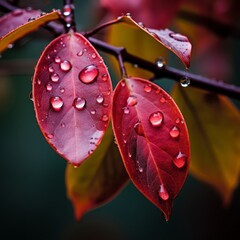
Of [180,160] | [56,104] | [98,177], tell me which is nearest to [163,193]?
[180,160]

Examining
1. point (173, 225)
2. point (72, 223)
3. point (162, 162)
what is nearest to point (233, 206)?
point (173, 225)

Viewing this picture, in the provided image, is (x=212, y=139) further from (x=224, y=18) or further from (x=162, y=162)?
(x=224, y=18)

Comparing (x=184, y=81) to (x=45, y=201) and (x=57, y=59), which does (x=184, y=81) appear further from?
(x=45, y=201)

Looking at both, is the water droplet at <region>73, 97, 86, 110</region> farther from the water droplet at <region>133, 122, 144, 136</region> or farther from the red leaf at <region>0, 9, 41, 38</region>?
the red leaf at <region>0, 9, 41, 38</region>

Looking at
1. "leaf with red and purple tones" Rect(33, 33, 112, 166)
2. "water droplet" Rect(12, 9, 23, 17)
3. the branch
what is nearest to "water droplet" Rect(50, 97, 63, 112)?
"leaf with red and purple tones" Rect(33, 33, 112, 166)

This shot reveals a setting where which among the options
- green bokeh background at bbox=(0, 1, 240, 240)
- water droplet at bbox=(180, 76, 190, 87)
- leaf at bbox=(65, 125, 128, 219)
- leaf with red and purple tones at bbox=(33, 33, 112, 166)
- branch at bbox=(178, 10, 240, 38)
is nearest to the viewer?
leaf with red and purple tones at bbox=(33, 33, 112, 166)

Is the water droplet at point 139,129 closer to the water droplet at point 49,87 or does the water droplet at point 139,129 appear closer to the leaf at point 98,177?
the water droplet at point 49,87

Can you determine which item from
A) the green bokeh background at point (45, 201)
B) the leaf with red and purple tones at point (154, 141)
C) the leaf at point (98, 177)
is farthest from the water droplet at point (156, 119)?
the green bokeh background at point (45, 201)
